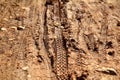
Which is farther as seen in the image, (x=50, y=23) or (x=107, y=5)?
(x=107, y=5)

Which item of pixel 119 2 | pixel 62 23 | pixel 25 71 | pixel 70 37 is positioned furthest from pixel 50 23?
pixel 119 2

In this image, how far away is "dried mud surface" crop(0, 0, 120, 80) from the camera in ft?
10.0

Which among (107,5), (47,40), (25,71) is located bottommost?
(25,71)

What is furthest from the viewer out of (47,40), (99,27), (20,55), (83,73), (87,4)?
(87,4)

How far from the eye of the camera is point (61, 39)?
11.3 ft

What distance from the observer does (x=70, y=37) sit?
11.4ft

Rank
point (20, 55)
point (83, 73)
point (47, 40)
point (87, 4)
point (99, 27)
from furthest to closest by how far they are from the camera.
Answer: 1. point (87, 4)
2. point (99, 27)
3. point (47, 40)
4. point (20, 55)
5. point (83, 73)

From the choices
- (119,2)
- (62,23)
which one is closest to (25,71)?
(62,23)

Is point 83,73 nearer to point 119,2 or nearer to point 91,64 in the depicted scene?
point 91,64

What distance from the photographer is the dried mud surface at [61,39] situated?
3062mm

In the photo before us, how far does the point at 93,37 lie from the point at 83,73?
72 centimetres

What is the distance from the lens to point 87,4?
4016mm

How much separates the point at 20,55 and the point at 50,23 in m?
0.75

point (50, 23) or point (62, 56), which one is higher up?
point (50, 23)
